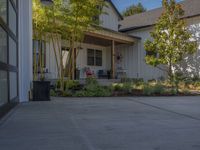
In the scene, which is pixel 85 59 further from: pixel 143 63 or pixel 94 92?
pixel 94 92

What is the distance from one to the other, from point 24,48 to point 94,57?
10974mm

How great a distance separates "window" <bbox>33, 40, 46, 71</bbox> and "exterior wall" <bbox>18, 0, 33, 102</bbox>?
384 cm

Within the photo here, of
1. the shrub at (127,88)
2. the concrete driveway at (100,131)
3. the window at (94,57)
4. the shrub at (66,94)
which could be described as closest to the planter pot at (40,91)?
the shrub at (66,94)

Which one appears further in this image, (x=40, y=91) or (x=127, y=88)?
(x=127, y=88)

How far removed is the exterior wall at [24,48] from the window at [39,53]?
3.84 meters

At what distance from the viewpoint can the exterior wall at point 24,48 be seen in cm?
987

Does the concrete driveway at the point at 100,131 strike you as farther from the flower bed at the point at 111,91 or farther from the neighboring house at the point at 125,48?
the neighboring house at the point at 125,48

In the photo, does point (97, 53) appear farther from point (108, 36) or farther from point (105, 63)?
point (108, 36)

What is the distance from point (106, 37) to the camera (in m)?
17.7

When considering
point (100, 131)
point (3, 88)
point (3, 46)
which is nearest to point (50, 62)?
point (3, 46)

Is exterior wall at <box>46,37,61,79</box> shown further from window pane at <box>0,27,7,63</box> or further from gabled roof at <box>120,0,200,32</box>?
window pane at <box>0,27,7,63</box>

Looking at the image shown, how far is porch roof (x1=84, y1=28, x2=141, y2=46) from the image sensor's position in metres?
16.7

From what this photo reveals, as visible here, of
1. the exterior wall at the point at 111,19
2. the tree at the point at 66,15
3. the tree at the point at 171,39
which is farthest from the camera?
the exterior wall at the point at 111,19

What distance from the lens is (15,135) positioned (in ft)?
14.9
